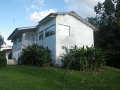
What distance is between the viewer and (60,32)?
2008 centimetres

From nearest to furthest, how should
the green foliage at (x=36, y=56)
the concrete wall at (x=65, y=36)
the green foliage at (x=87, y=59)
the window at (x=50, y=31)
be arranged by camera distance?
the green foliage at (x=87, y=59) < the green foliage at (x=36, y=56) < the concrete wall at (x=65, y=36) < the window at (x=50, y=31)

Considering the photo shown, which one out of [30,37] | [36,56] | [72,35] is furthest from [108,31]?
[36,56]

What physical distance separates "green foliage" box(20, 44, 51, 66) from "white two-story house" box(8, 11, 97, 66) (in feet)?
3.90

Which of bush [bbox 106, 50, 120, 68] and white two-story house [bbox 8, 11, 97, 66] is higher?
white two-story house [bbox 8, 11, 97, 66]

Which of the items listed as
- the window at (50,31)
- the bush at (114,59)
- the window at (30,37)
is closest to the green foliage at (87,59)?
the window at (50,31)

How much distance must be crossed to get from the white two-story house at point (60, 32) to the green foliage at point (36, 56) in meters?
1.19

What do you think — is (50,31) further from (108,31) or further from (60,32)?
(108,31)

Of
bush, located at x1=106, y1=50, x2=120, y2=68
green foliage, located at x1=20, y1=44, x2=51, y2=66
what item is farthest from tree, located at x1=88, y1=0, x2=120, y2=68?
green foliage, located at x1=20, y1=44, x2=51, y2=66

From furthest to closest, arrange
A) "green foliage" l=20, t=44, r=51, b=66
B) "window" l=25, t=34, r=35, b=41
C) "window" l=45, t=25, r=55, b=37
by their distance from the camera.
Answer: "window" l=25, t=34, r=35, b=41
"window" l=45, t=25, r=55, b=37
"green foliage" l=20, t=44, r=51, b=66

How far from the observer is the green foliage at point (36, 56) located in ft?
59.1

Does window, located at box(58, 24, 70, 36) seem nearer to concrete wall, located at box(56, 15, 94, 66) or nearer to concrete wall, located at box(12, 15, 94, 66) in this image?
concrete wall, located at box(12, 15, 94, 66)

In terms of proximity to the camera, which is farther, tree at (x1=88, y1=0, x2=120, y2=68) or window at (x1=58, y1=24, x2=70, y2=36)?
tree at (x1=88, y1=0, x2=120, y2=68)

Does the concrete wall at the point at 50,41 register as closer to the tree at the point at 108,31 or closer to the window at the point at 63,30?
the window at the point at 63,30

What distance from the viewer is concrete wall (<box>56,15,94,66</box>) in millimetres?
19688
